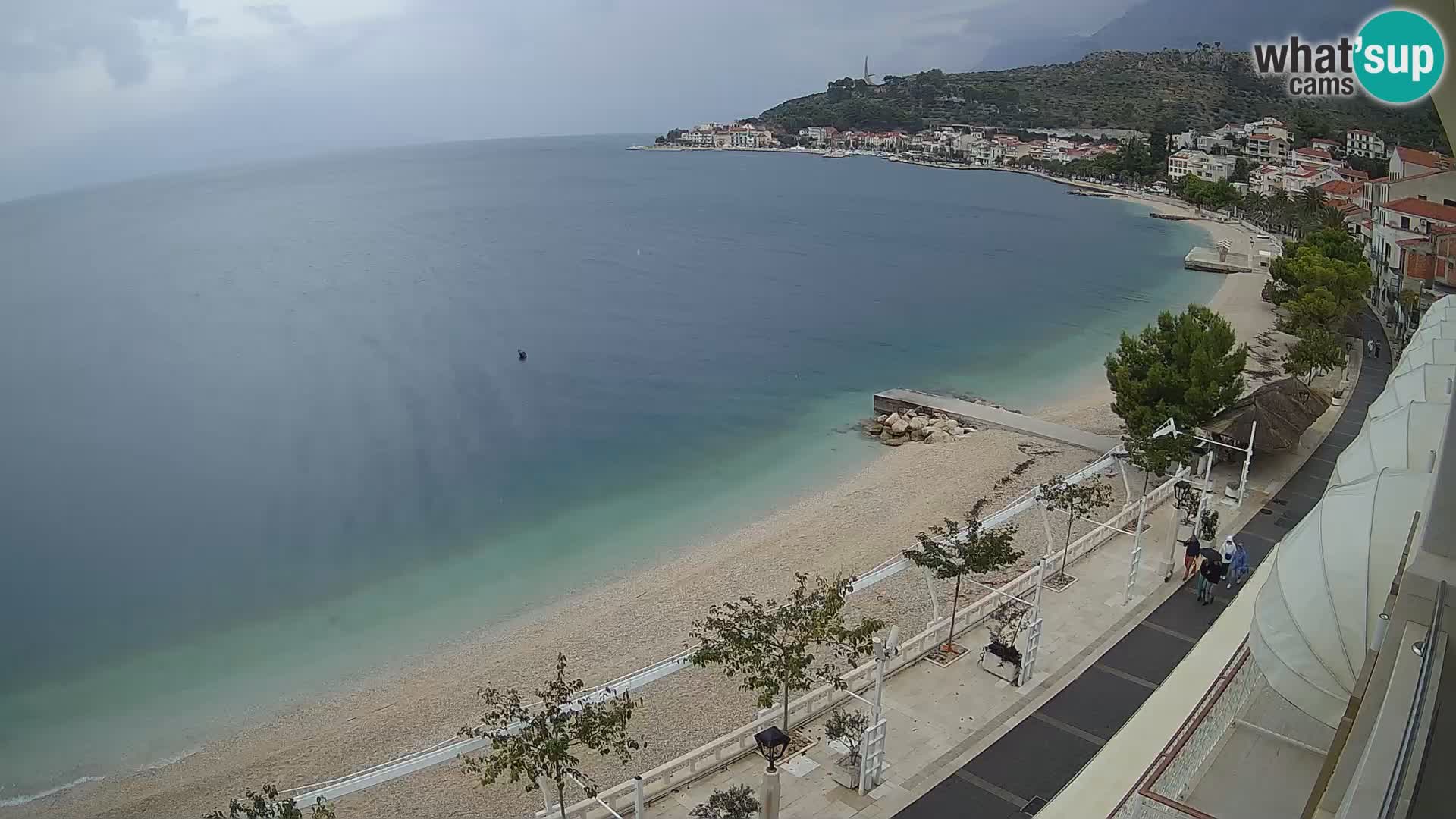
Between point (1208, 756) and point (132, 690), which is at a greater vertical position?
point (1208, 756)

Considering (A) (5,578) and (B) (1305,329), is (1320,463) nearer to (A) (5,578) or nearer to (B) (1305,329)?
(B) (1305,329)

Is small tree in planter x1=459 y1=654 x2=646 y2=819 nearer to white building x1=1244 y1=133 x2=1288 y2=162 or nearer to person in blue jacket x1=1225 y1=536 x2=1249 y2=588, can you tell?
person in blue jacket x1=1225 y1=536 x2=1249 y2=588

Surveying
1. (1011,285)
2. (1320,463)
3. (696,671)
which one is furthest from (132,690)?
(1011,285)

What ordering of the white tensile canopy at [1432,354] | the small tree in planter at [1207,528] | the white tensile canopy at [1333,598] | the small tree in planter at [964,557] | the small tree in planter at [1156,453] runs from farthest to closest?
the small tree in planter at [1156,453], the small tree in planter at [1207,528], the small tree in planter at [964,557], the white tensile canopy at [1432,354], the white tensile canopy at [1333,598]

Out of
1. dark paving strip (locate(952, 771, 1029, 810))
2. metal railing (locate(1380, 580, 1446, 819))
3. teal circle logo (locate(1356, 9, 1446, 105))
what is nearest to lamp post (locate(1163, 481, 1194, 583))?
dark paving strip (locate(952, 771, 1029, 810))

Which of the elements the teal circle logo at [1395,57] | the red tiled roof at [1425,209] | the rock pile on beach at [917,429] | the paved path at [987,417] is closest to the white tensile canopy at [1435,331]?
the teal circle logo at [1395,57]

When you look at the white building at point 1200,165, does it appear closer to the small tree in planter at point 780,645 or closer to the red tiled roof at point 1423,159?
the red tiled roof at point 1423,159

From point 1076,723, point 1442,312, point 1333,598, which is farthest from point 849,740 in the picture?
point 1442,312

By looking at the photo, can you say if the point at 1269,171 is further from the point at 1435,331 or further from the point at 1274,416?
the point at 1435,331
